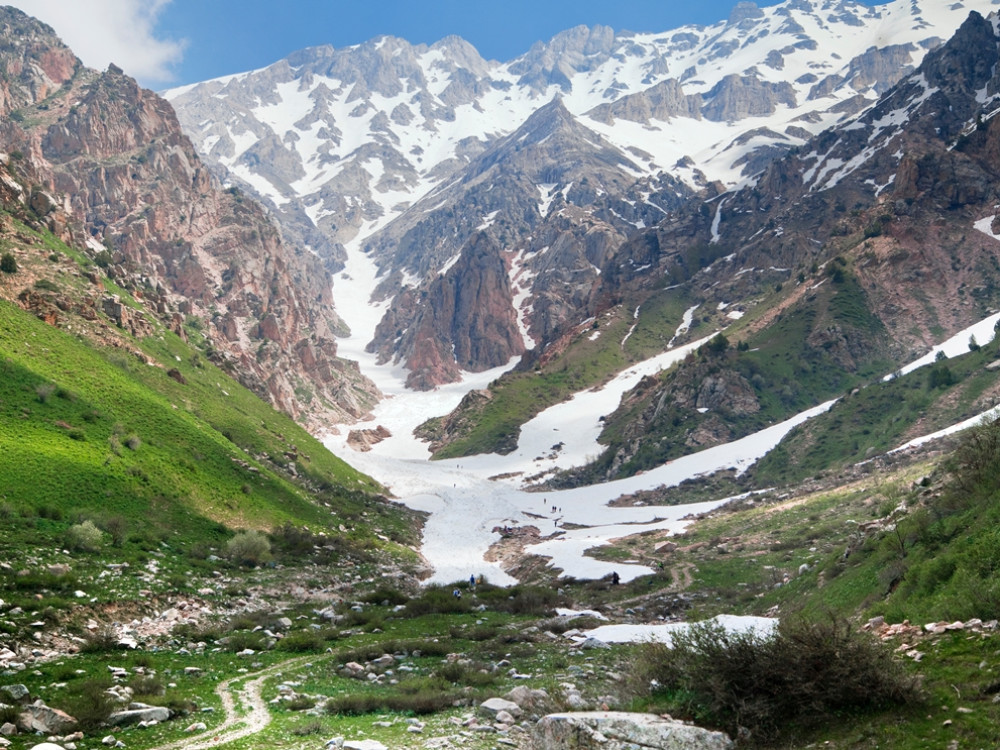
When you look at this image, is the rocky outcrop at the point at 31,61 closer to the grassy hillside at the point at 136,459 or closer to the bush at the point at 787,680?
the grassy hillside at the point at 136,459

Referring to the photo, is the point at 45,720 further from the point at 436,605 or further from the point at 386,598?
the point at 386,598

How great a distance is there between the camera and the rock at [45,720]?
1137cm

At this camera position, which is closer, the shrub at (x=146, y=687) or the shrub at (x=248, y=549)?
the shrub at (x=146, y=687)

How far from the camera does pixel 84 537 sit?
25047 mm

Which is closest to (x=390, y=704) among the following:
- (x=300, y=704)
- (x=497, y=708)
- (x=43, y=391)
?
(x=300, y=704)

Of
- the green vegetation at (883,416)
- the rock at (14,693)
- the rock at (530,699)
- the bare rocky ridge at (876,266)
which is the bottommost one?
the rock at (530,699)

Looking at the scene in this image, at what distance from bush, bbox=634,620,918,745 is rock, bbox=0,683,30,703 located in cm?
1232

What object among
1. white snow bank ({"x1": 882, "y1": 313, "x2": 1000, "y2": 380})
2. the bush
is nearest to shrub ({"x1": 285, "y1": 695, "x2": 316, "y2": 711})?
the bush

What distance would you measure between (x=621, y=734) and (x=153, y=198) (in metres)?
174

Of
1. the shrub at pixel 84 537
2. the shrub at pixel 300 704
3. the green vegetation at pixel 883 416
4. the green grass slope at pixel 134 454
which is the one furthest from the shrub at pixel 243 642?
the green vegetation at pixel 883 416

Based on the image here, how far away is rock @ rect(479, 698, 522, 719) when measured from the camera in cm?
1351

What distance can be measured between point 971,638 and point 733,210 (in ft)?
665

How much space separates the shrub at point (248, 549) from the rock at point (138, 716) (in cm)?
2017

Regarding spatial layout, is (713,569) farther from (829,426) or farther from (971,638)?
(829,426)
